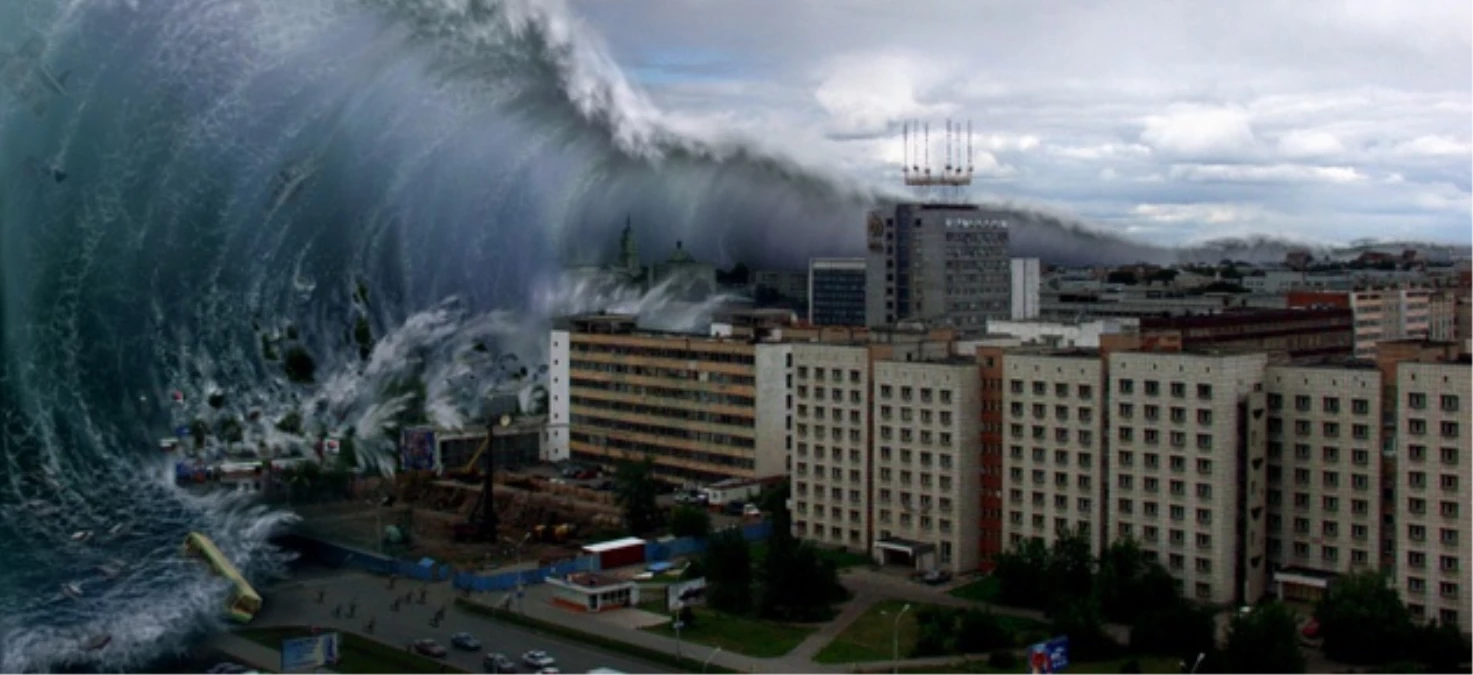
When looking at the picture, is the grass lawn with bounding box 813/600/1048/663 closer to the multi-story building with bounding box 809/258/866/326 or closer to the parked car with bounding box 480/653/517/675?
the parked car with bounding box 480/653/517/675

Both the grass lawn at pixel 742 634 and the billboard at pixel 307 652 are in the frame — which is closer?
the billboard at pixel 307 652

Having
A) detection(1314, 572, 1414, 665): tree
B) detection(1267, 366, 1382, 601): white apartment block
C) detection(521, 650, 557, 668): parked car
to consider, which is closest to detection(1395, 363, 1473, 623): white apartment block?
detection(1267, 366, 1382, 601): white apartment block

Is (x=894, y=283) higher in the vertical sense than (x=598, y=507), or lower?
higher

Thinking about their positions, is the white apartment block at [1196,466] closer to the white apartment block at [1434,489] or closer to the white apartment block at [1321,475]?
the white apartment block at [1321,475]

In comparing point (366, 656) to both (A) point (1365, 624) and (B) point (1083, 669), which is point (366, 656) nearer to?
(B) point (1083, 669)

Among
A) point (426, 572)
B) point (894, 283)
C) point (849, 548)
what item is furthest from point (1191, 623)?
point (894, 283)

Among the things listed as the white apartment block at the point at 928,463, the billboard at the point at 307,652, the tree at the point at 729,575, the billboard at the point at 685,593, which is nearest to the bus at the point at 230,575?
the billboard at the point at 307,652

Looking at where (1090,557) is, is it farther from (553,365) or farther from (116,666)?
(553,365)
